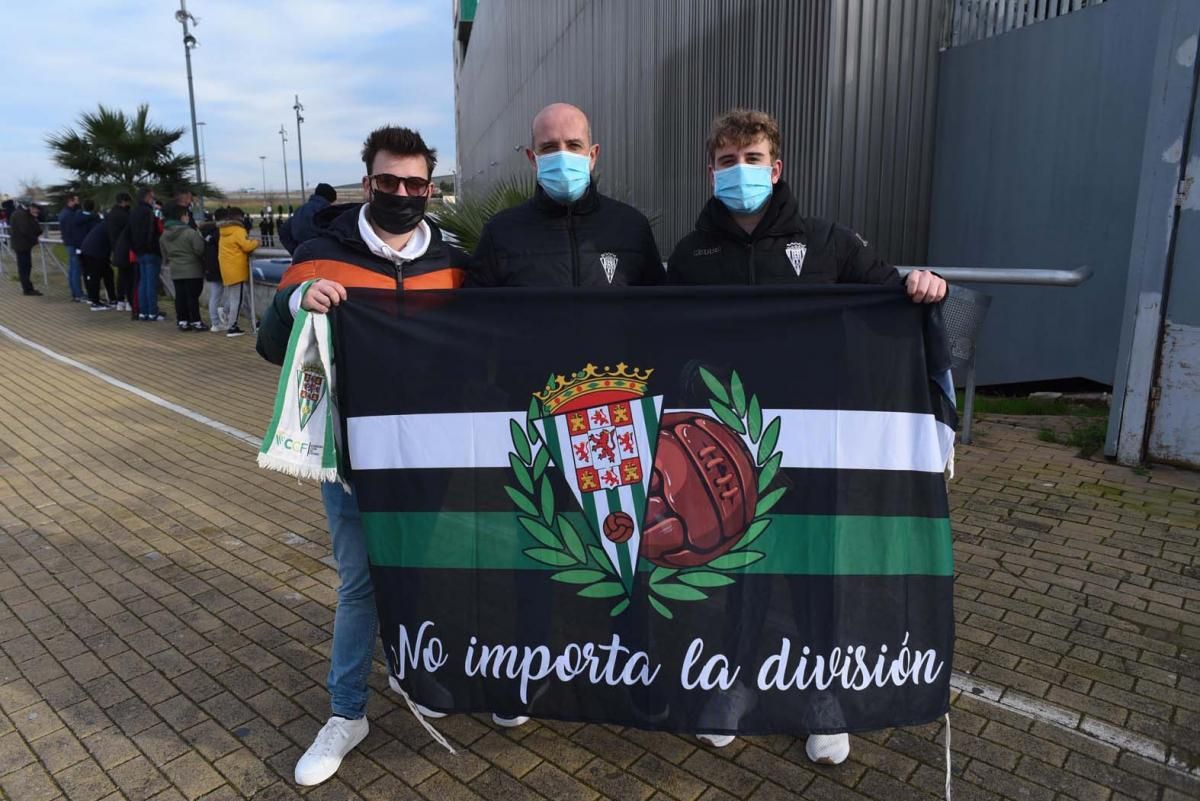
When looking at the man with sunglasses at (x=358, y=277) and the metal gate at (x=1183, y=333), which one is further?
the metal gate at (x=1183, y=333)

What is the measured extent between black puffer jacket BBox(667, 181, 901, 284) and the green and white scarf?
1.30m

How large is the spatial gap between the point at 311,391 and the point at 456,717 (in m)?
1.35

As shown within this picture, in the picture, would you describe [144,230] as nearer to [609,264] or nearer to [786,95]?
[786,95]

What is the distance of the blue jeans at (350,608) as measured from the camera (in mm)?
2943

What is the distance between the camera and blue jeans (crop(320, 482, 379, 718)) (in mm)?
2943

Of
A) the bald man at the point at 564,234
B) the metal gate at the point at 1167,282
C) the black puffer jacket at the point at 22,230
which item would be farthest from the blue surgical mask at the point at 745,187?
the black puffer jacket at the point at 22,230

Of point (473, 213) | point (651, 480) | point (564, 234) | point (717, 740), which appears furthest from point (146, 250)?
point (717, 740)

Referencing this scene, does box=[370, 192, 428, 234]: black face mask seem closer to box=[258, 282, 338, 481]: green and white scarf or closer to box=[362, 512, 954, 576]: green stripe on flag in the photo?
box=[258, 282, 338, 481]: green and white scarf

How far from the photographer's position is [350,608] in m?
2.97

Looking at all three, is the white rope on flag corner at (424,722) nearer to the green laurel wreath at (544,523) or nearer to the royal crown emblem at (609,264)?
the green laurel wreath at (544,523)

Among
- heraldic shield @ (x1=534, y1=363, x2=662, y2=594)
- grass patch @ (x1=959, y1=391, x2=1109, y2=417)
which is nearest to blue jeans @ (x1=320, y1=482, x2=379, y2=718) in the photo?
heraldic shield @ (x1=534, y1=363, x2=662, y2=594)

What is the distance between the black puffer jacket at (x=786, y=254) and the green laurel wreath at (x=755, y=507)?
51 centimetres

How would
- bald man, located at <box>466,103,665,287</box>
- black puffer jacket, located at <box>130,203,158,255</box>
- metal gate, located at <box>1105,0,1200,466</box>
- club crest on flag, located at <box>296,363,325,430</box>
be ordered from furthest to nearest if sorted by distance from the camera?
1. black puffer jacket, located at <box>130,203,158,255</box>
2. metal gate, located at <box>1105,0,1200,466</box>
3. bald man, located at <box>466,103,665,287</box>
4. club crest on flag, located at <box>296,363,325,430</box>

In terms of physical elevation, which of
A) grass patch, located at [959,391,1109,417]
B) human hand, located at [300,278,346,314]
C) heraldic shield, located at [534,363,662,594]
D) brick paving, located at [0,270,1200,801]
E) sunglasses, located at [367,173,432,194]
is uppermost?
sunglasses, located at [367,173,432,194]
